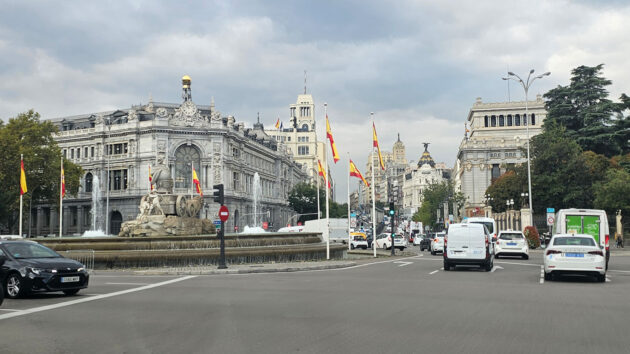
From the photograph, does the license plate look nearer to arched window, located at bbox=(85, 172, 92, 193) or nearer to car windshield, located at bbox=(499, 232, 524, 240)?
car windshield, located at bbox=(499, 232, 524, 240)

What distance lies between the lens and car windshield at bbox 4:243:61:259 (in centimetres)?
1446

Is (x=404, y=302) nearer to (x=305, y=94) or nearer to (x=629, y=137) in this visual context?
(x=629, y=137)

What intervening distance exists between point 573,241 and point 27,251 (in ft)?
52.1

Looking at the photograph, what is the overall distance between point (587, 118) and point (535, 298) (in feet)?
217

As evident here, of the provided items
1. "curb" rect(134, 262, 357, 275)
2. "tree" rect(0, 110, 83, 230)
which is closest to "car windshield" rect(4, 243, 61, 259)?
"curb" rect(134, 262, 357, 275)

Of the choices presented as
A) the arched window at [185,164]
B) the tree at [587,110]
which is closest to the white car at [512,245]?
the tree at [587,110]

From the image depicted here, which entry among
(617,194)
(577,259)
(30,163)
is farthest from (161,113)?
(577,259)

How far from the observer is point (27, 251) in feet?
48.4

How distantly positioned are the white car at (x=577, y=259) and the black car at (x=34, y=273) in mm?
13628

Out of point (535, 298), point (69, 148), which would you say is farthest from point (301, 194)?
point (535, 298)

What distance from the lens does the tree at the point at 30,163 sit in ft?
199

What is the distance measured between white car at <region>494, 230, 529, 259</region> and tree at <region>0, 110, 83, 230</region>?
158ft

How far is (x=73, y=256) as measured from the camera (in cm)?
2552

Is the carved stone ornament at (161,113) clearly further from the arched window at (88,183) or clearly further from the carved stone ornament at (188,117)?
the arched window at (88,183)
